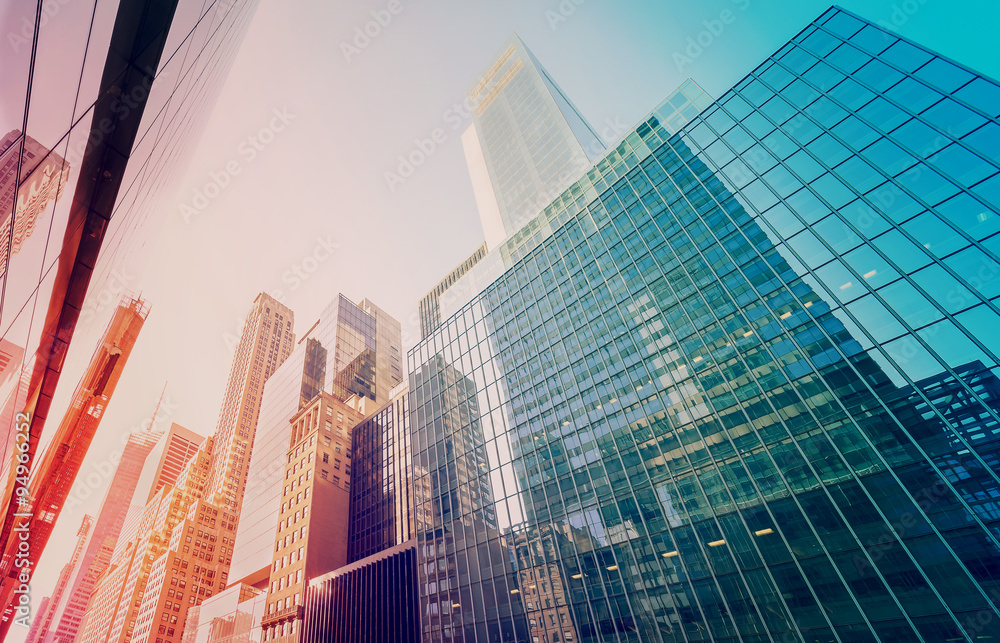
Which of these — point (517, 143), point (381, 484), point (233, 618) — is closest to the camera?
point (233, 618)

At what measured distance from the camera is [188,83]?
→ 7801 mm

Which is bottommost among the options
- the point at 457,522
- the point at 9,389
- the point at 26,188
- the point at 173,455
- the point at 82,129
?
the point at 26,188

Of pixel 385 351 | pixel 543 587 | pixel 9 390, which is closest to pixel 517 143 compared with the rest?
pixel 385 351

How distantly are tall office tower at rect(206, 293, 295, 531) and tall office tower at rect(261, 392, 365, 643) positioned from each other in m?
51.6

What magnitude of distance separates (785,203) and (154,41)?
40.8m

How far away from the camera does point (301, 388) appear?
97.7 metres

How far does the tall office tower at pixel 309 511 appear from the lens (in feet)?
200

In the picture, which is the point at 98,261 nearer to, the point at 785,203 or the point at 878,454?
the point at 878,454

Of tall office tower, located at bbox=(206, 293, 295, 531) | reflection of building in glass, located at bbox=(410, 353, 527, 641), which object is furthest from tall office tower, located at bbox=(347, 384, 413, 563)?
tall office tower, located at bbox=(206, 293, 295, 531)

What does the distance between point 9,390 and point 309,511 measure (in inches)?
2790

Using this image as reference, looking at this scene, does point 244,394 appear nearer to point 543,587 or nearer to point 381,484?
point 381,484

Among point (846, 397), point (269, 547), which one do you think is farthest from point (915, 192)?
point (269, 547)

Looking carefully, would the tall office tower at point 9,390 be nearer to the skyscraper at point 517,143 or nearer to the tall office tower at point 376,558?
the tall office tower at point 376,558

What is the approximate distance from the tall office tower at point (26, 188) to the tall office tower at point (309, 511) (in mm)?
68910
